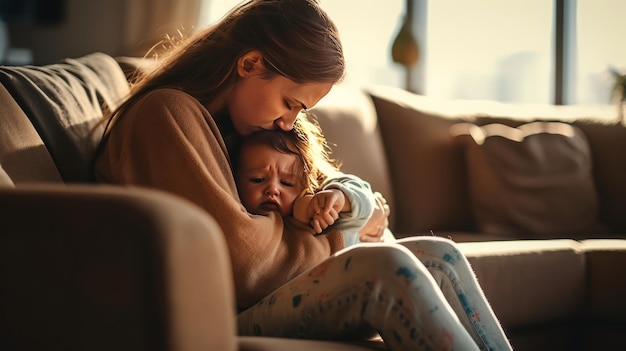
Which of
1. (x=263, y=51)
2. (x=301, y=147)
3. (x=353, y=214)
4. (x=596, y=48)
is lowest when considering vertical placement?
(x=596, y=48)

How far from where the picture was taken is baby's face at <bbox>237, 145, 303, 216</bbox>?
5.16 ft

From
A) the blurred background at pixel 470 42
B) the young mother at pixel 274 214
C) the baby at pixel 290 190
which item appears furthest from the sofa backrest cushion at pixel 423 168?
the baby at pixel 290 190

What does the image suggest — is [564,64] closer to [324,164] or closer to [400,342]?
[324,164]

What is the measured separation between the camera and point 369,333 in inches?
50.1

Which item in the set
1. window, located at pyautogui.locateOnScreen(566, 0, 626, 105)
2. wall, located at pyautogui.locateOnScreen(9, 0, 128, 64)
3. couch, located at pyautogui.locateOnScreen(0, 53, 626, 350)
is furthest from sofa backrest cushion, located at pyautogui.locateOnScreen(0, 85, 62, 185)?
window, located at pyautogui.locateOnScreen(566, 0, 626, 105)

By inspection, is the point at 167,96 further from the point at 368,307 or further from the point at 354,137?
the point at 354,137

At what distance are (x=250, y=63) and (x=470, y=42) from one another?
9.28ft

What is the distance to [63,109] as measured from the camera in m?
1.56

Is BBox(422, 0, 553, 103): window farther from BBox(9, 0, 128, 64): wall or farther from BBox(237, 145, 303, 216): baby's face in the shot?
BBox(237, 145, 303, 216): baby's face

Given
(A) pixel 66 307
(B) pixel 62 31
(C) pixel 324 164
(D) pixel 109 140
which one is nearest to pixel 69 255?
(A) pixel 66 307

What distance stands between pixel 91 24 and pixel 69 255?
3.32 metres

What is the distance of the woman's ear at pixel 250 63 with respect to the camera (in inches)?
63.4

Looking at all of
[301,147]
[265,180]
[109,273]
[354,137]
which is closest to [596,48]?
[354,137]

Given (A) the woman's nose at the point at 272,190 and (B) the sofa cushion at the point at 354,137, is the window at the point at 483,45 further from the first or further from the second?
(A) the woman's nose at the point at 272,190
